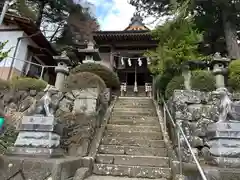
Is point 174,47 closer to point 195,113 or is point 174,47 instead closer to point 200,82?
point 200,82

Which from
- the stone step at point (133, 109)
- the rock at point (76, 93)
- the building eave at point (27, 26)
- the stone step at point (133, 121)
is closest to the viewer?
the rock at point (76, 93)

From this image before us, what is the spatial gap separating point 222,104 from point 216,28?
31.5ft

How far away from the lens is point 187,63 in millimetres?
6895

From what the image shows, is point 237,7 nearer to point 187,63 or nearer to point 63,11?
point 187,63

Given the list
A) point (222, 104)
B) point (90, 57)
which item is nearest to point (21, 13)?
point (90, 57)

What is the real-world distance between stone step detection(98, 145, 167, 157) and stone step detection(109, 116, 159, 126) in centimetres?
152

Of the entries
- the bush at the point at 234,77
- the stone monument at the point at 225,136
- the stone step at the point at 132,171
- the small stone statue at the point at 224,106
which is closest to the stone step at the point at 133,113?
the bush at the point at 234,77

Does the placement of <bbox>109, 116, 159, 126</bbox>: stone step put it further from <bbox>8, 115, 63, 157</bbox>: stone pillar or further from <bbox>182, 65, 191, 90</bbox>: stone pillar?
<bbox>8, 115, 63, 157</bbox>: stone pillar

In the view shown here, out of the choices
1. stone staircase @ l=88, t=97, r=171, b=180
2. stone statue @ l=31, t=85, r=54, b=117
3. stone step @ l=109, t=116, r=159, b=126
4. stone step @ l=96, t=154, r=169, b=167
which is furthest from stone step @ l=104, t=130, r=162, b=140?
stone statue @ l=31, t=85, r=54, b=117

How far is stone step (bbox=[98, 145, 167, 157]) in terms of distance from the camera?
4977mm

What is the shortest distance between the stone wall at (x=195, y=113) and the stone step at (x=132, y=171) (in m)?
0.93

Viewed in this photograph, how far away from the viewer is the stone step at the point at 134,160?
4562 mm

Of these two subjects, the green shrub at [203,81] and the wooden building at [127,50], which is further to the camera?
the wooden building at [127,50]

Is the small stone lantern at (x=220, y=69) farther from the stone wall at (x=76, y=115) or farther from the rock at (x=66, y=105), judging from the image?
the rock at (x=66, y=105)
